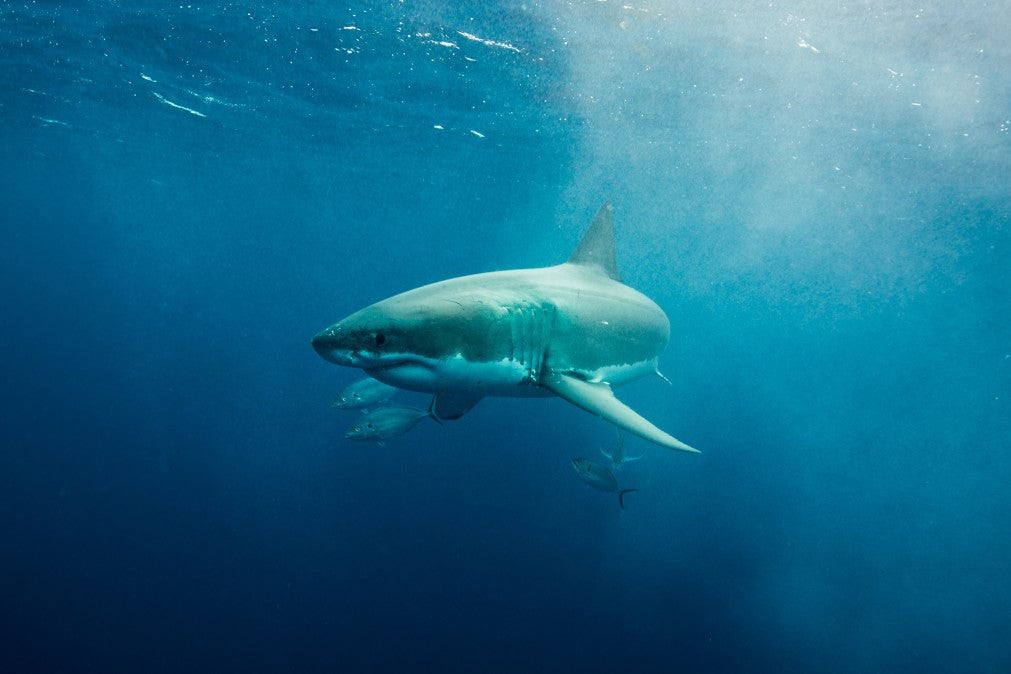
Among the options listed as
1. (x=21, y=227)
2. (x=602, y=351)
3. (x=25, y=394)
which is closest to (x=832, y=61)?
(x=602, y=351)

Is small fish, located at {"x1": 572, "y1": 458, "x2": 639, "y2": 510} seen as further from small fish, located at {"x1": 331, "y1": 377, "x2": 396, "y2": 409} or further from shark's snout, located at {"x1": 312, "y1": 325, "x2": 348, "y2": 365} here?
shark's snout, located at {"x1": 312, "y1": 325, "x2": 348, "y2": 365}

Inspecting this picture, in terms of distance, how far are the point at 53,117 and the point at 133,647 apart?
19.5m

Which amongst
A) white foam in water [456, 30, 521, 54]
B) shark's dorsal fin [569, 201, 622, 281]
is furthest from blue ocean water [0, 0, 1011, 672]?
shark's dorsal fin [569, 201, 622, 281]

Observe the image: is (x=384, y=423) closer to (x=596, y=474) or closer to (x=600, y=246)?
(x=596, y=474)

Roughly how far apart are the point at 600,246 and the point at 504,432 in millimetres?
10973

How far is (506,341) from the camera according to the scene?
366 centimetres

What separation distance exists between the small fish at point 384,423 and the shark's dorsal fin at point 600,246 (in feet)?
8.44

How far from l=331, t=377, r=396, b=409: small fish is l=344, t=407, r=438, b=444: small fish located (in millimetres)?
458

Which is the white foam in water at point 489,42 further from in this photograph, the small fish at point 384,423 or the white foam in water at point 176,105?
the white foam in water at point 176,105

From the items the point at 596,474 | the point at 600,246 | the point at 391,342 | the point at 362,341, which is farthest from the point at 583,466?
the point at 362,341

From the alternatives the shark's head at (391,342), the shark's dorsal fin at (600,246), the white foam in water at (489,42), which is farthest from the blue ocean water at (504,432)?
the shark's head at (391,342)

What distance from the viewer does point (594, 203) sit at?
36156 mm

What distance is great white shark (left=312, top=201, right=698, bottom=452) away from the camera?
Result: 305 cm

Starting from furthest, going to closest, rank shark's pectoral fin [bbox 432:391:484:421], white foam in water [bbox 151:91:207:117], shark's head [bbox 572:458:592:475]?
1. white foam in water [bbox 151:91:207:117]
2. shark's head [bbox 572:458:592:475]
3. shark's pectoral fin [bbox 432:391:484:421]
